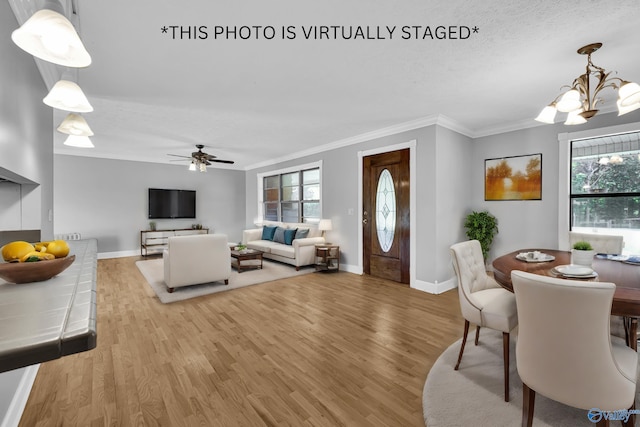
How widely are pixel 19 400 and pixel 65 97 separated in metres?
1.80

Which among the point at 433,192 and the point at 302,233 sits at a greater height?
the point at 433,192

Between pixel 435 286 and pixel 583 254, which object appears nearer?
pixel 583 254

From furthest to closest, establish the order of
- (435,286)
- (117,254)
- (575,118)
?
(117,254)
(435,286)
(575,118)

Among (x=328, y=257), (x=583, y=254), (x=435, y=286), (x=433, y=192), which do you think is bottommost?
(x=435, y=286)

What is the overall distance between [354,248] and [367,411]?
357cm

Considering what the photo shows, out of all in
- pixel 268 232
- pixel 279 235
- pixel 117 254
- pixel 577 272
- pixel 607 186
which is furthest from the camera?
pixel 117 254

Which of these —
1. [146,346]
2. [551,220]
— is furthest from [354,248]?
[146,346]

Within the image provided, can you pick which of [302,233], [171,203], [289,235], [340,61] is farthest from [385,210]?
[171,203]

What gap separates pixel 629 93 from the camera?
6.47ft

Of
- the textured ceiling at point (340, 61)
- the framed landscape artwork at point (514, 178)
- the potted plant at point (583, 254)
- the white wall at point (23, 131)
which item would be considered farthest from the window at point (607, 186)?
the white wall at point (23, 131)

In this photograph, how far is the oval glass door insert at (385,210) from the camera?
4.64m

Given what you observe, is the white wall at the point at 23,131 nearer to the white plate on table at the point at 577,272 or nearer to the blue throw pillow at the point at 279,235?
the white plate on table at the point at 577,272

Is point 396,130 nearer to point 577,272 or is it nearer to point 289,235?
point 289,235

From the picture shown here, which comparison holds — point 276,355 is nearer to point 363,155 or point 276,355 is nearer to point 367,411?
point 367,411
